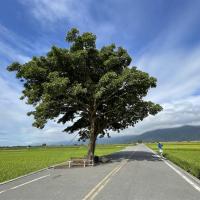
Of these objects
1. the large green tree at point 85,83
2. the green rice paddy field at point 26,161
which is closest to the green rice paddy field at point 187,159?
the large green tree at point 85,83

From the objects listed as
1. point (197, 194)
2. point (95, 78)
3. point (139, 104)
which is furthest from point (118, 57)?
point (197, 194)

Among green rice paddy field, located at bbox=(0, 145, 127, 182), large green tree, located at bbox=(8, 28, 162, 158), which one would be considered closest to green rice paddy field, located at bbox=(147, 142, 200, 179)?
large green tree, located at bbox=(8, 28, 162, 158)

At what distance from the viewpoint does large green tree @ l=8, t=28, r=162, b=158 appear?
28328 mm

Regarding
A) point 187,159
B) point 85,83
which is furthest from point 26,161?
point 187,159

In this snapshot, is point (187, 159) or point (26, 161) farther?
point (26, 161)

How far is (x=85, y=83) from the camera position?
29.6 meters

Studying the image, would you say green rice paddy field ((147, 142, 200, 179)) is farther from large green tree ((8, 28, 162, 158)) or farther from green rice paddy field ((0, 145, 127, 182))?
green rice paddy field ((0, 145, 127, 182))

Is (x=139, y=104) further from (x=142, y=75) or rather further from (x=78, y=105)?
(x=78, y=105)

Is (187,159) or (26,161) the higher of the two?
(26,161)

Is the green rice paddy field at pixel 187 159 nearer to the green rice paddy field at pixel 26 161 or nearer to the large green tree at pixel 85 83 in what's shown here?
the large green tree at pixel 85 83

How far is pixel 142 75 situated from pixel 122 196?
20039 millimetres

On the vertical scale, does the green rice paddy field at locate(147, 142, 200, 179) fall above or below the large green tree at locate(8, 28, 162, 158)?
below

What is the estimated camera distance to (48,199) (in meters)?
10.6

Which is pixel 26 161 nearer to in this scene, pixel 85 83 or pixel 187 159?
pixel 85 83
